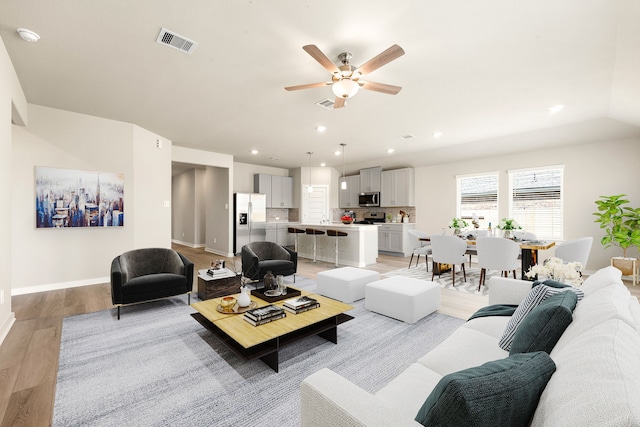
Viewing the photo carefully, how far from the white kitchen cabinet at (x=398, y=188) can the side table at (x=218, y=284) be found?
5.58 m

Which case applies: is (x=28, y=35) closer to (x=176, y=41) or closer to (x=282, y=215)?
(x=176, y=41)

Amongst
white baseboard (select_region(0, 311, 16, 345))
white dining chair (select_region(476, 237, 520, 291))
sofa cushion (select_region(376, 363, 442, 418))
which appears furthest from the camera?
white dining chair (select_region(476, 237, 520, 291))

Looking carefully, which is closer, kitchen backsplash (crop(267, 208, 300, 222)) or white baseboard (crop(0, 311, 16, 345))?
white baseboard (crop(0, 311, 16, 345))

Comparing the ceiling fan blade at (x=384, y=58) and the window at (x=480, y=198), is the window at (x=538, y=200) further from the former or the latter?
the ceiling fan blade at (x=384, y=58)

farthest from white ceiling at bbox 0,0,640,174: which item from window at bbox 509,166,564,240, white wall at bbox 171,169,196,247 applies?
white wall at bbox 171,169,196,247

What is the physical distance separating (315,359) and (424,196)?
256 inches

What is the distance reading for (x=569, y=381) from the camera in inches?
32.0

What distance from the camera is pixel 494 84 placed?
346cm

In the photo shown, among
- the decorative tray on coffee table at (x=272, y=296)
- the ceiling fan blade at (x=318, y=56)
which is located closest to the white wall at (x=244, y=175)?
the decorative tray on coffee table at (x=272, y=296)

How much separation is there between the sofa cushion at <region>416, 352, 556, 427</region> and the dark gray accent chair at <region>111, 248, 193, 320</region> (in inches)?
135

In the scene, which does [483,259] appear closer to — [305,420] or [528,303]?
[528,303]

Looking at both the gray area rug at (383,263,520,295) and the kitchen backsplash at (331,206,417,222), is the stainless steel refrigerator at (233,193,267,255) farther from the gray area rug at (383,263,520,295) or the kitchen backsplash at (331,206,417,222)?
the gray area rug at (383,263,520,295)

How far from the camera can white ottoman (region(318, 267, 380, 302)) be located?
3804 mm

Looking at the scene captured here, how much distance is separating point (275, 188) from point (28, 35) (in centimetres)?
666
